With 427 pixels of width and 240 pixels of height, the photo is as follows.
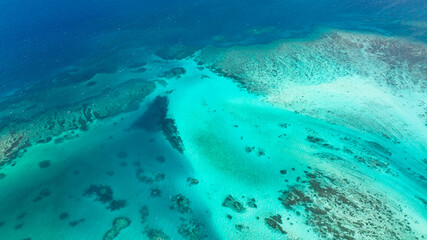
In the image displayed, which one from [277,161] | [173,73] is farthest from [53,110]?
[277,161]

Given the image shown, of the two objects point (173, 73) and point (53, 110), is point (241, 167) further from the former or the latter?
point (53, 110)

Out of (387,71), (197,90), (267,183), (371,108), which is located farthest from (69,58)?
(387,71)

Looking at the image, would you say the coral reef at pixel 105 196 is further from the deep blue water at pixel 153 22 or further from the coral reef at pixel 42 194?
the deep blue water at pixel 153 22

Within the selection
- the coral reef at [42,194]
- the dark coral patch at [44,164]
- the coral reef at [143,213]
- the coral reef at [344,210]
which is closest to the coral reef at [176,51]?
the dark coral patch at [44,164]

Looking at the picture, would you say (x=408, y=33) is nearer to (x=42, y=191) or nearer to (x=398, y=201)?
(x=398, y=201)

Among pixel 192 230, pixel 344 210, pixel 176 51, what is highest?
pixel 176 51
